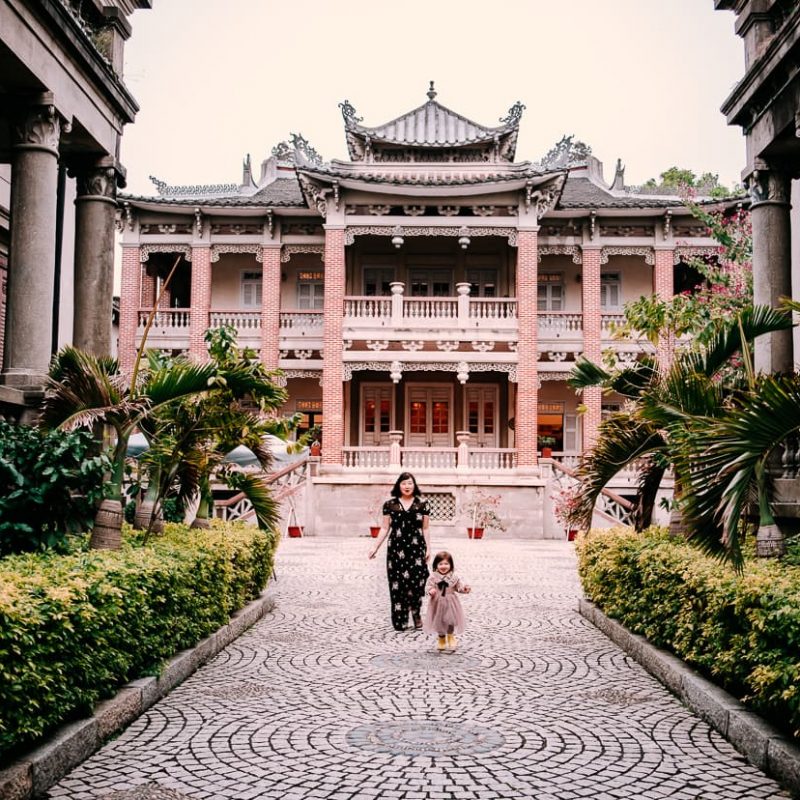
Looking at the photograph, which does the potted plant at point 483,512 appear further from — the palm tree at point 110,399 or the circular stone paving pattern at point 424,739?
the circular stone paving pattern at point 424,739

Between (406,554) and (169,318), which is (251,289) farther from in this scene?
(406,554)

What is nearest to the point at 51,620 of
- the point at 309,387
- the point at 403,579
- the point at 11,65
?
the point at 403,579

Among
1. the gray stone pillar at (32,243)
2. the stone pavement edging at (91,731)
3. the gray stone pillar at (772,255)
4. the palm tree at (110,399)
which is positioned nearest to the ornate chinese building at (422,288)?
the gray stone pillar at (772,255)

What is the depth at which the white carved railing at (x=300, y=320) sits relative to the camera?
84.1ft

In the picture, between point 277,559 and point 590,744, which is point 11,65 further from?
point 277,559

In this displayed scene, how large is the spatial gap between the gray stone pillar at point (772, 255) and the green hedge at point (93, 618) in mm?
6083

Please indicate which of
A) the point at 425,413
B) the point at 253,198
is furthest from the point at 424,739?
the point at 253,198

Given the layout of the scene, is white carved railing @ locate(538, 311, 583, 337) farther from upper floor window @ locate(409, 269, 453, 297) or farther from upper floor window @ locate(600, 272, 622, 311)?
upper floor window @ locate(409, 269, 453, 297)

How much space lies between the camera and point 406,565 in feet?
28.5

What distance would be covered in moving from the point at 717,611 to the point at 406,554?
3.92 metres

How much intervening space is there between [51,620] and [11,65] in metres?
5.96

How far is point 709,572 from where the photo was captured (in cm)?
573

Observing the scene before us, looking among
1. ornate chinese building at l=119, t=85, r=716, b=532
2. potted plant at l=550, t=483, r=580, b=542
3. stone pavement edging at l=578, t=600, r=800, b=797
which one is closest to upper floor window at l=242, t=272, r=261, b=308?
ornate chinese building at l=119, t=85, r=716, b=532

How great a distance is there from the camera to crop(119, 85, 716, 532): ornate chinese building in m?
23.5
